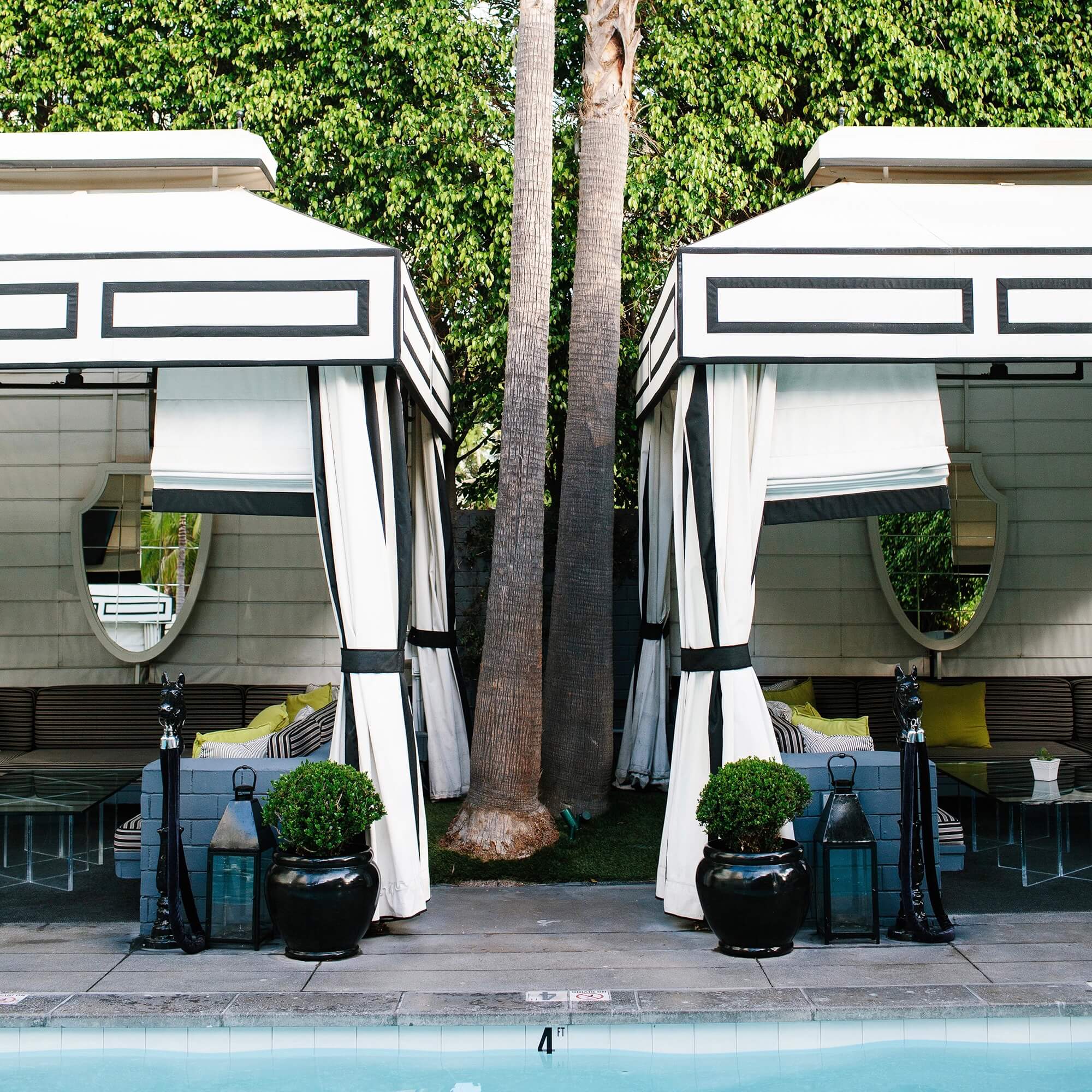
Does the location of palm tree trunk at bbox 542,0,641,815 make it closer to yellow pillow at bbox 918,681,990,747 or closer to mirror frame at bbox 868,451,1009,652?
yellow pillow at bbox 918,681,990,747

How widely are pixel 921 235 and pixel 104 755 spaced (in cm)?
703

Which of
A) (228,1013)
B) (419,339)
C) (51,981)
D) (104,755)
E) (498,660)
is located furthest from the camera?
(104,755)

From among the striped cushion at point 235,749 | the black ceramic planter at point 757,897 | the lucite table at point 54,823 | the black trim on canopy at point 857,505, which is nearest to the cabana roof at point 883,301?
the black trim on canopy at point 857,505

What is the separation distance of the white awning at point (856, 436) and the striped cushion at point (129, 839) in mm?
3475

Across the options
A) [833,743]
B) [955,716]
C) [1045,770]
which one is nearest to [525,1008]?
[833,743]

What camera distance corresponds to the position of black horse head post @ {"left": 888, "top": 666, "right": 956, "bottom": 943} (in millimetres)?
5180

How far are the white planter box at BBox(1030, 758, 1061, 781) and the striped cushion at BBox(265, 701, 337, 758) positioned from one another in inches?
159

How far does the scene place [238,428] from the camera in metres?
5.57

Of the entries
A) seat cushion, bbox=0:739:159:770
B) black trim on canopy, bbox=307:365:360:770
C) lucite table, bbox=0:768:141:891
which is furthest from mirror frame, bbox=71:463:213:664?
black trim on canopy, bbox=307:365:360:770

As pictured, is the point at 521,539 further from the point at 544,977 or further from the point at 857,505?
the point at 544,977

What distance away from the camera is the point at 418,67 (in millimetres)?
10156

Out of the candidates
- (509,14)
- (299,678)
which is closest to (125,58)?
(509,14)

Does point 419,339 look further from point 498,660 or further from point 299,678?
point 299,678

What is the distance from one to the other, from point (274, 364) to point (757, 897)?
316 cm
